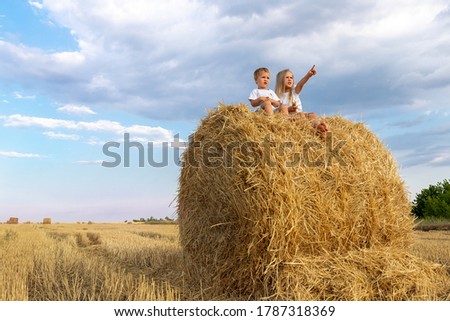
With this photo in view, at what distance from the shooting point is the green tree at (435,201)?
24.8 m

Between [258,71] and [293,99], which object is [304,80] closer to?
[293,99]

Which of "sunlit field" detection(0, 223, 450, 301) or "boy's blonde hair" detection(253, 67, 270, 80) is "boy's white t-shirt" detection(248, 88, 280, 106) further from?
"sunlit field" detection(0, 223, 450, 301)

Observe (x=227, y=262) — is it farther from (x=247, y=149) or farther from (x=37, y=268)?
(x=37, y=268)

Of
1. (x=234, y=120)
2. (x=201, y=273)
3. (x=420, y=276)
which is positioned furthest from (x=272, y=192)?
(x=420, y=276)

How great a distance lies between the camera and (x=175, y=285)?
629 centimetres

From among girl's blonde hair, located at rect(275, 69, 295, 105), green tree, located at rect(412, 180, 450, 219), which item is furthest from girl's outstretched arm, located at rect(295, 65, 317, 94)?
green tree, located at rect(412, 180, 450, 219)

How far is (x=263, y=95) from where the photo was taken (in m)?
6.39

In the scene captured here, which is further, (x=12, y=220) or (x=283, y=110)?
(x=12, y=220)

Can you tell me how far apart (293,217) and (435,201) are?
23.2 meters

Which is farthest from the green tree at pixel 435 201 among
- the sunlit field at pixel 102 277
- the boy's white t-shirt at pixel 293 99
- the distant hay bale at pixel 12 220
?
the distant hay bale at pixel 12 220

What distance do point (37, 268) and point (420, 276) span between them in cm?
545

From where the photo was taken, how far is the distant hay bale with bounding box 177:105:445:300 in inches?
196

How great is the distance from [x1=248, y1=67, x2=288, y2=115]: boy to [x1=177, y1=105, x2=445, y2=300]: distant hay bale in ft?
1.51

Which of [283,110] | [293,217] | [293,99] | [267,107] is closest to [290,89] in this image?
[293,99]
